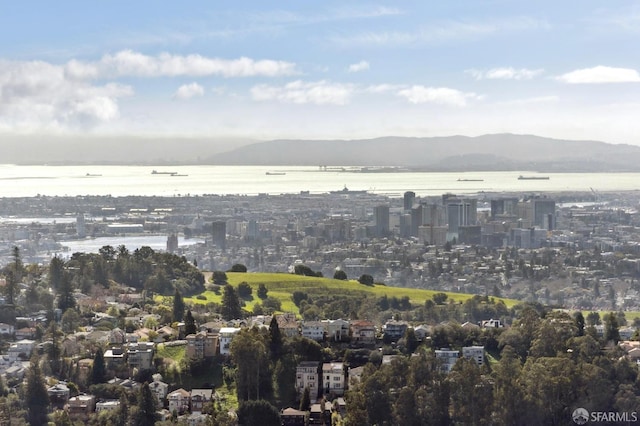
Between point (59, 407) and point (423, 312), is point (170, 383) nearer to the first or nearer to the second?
point (59, 407)

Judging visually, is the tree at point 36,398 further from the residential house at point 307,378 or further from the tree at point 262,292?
the tree at point 262,292

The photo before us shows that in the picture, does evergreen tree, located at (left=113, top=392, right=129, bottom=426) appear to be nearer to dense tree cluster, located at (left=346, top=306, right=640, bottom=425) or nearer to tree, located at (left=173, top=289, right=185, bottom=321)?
dense tree cluster, located at (left=346, top=306, right=640, bottom=425)

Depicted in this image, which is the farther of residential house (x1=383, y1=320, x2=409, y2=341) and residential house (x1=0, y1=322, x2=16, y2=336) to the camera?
residential house (x1=0, y1=322, x2=16, y2=336)

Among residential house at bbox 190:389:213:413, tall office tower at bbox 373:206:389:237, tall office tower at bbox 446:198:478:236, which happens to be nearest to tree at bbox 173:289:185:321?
residential house at bbox 190:389:213:413

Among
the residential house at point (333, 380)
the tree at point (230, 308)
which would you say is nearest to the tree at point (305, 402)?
the residential house at point (333, 380)

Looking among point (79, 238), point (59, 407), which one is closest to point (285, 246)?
point (79, 238)

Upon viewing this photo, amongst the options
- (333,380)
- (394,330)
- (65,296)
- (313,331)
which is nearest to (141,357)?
(313,331)
